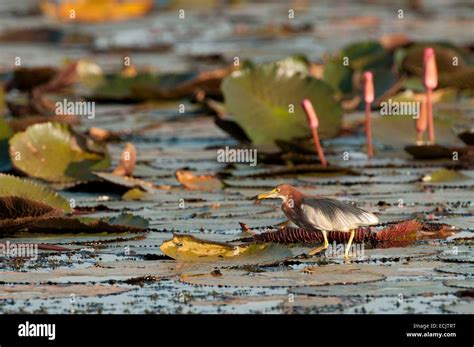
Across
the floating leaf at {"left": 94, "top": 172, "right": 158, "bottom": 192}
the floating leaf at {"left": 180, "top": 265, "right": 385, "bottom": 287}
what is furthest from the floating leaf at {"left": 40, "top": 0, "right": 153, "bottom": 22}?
the floating leaf at {"left": 180, "top": 265, "right": 385, "bottom": 287}

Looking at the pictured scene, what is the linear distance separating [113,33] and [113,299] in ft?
36.9

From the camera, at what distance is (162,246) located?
175 inches

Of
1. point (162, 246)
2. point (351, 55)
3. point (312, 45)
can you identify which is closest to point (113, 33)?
point (312, 45)

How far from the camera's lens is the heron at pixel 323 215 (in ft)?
14.6

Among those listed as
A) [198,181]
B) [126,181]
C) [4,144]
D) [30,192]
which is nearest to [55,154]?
[4,144]

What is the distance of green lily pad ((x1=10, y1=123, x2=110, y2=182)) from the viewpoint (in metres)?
6.28

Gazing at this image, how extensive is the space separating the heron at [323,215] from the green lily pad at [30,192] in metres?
1.09

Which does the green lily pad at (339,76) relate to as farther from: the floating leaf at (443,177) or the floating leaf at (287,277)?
the floating leaf at (287,277)

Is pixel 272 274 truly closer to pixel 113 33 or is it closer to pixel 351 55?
pixel 351 55

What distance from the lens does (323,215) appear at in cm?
446

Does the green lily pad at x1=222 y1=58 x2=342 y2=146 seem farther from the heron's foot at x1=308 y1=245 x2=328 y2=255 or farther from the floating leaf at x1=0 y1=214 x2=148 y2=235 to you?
the heron's foot at x1=308 y1=245 x2=328 y2=255

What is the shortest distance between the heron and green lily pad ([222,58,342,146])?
242cm

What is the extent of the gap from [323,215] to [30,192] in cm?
146

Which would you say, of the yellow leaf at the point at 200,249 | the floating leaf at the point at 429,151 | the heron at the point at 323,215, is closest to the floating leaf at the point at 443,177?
the floating leaf at the point at 429,151
